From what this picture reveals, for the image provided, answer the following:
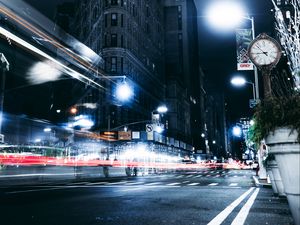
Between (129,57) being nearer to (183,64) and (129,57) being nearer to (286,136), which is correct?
(286,136)

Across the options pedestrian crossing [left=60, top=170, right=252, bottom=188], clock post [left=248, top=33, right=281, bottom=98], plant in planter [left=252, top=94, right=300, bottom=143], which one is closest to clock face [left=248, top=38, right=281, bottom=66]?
clock post [left=248, top=33, right=281, bottom=98]

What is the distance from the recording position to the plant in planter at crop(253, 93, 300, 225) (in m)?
4.43

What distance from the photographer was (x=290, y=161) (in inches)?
177

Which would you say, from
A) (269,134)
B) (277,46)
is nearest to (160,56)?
(277,46)

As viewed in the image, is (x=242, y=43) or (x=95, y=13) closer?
(x=242, y=43)

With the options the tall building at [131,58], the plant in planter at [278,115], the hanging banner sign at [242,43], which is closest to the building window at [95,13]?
the tall building at [131,58]

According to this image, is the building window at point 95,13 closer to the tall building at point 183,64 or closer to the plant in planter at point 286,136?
the tall building at point 183,64

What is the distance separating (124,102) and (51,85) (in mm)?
52298

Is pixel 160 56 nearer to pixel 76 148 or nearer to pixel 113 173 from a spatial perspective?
pixel 113 173

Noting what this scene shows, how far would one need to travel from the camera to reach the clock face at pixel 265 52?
1122 centimetres

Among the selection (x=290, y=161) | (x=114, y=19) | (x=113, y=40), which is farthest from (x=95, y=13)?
(x=290, y=161)

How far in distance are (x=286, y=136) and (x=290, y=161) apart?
1.05ft

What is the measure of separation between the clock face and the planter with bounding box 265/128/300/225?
7.08m

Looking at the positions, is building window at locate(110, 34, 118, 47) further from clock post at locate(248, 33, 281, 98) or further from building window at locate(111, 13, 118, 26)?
clock post at locate(248, 33, 281, 98)
